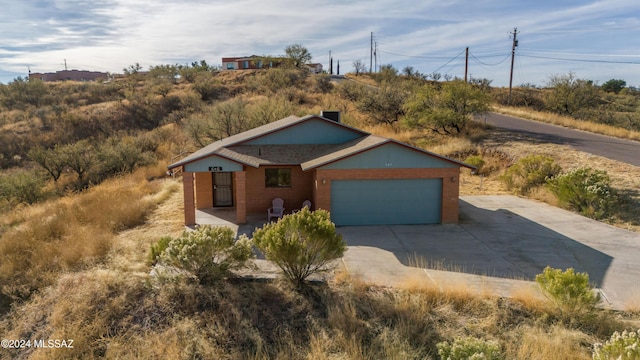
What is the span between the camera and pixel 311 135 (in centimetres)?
1847

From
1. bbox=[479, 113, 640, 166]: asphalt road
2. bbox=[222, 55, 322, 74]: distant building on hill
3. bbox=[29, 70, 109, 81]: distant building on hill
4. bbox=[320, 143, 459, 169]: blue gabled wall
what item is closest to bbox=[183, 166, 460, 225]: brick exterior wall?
bbox=[320, 143, 459, 169]: blue gabled wall

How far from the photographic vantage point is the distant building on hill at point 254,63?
7782 cm

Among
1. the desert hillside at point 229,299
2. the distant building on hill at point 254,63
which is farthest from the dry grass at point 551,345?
the distant building on hill at point 254,63

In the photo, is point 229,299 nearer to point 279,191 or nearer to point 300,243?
point 300,243

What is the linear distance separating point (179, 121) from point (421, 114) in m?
26.4

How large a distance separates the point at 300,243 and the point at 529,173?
16.3 meters

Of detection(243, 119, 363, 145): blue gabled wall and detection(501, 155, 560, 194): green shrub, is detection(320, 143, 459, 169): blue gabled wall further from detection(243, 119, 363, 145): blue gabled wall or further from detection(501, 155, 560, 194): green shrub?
detection(501, 155, 560, 194): green shrub

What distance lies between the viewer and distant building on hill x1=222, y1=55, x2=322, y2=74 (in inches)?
3064

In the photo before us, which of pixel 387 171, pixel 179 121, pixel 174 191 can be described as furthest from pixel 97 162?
pixel 387 171

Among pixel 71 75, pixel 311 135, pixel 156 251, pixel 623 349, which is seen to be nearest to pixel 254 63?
pixel 71 75

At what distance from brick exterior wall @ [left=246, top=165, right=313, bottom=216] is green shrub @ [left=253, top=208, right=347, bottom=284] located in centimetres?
666

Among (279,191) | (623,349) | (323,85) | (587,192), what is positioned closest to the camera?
(623,349)

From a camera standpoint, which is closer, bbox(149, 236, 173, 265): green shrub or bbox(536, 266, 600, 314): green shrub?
bbox(536, 266, 600, 314): green shrub

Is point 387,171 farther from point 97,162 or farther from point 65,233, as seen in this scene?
point 97,162
